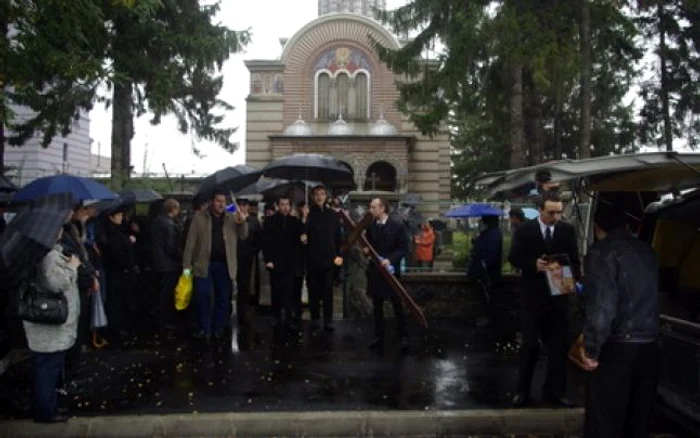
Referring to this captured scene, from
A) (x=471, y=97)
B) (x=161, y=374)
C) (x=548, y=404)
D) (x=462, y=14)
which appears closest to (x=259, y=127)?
(x=471, y=97)

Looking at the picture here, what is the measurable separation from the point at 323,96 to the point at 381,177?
14.6 feet

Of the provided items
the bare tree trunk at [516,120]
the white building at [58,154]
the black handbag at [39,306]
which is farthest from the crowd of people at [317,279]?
the white building at [58,154]

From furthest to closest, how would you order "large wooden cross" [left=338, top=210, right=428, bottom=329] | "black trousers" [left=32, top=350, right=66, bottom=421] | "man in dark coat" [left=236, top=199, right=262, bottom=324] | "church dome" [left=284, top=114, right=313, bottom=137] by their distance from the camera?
"church dome" [left=284, top=114, right=313, bottom=137] → "man in dark coat" [left=236, top=199, right=262, bottom=324] → "large wooden cross" [left=338, top=210, right=428, bottom=329] → "black trousers" [left=32, top=350, right=66, bottom=421]

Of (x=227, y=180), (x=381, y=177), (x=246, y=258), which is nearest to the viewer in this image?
(x=227, y=180)

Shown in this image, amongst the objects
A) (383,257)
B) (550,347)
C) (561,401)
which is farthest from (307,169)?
(561,401)

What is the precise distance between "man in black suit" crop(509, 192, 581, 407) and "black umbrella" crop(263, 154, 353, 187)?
4.67m

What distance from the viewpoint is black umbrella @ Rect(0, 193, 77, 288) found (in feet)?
16.8

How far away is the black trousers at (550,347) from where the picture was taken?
20.5ft

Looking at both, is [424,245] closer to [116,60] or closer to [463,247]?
[463,247]

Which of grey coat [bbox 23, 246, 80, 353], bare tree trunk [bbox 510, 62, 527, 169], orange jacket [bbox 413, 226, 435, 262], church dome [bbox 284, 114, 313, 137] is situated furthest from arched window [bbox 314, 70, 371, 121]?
grey coat [bbox 23, 246, 80, 353]

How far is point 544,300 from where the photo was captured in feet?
20.8

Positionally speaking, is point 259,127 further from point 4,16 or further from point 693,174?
point 693,174

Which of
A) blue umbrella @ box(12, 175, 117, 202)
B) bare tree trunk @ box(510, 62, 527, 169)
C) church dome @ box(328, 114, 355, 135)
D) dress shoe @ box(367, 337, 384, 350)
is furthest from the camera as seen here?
church dome @ box(328, 114, 355, 135)

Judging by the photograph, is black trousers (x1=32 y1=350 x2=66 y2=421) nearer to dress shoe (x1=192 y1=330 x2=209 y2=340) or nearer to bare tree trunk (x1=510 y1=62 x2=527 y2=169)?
dress shoe (x1=192 y1=330 x2=209 y2=340)
